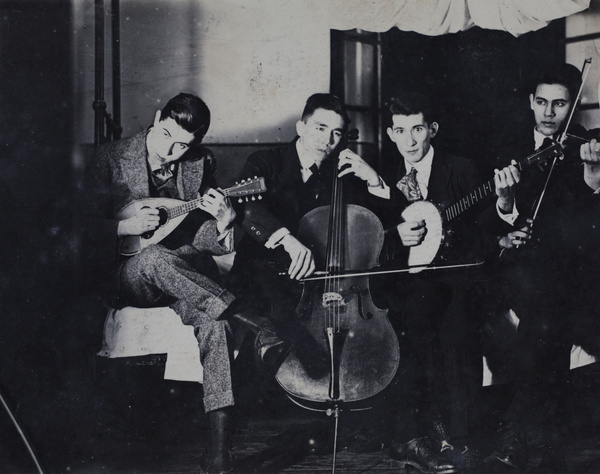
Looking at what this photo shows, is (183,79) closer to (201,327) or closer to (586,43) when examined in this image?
(201,327)

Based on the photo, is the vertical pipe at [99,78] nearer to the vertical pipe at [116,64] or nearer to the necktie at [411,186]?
the vertical pipe at [116,64]

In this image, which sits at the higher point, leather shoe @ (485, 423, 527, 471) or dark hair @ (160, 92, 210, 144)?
dark hair @ (160, 92, 210, 144)

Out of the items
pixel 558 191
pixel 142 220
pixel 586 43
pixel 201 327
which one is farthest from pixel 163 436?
pixel 586 43

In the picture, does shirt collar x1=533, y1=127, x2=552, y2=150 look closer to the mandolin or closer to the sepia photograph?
the sepia photograph

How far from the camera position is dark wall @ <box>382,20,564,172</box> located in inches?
122

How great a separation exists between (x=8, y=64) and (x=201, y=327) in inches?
55.1

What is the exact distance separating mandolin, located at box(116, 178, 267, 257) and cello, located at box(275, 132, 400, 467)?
42 centimetres

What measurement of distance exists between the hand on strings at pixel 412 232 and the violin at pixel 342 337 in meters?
0.17

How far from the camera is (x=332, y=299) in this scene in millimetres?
2789

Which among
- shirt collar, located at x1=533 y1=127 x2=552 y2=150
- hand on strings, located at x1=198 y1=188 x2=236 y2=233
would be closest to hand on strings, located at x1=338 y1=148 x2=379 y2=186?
hand on strings, located at x1=198 y1=188 x2=236 y2=233

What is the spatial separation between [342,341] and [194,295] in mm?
632

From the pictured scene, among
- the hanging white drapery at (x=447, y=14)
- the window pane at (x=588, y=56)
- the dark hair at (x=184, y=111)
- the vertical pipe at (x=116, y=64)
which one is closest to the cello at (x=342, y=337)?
the dark hair at (x=184, y=111)

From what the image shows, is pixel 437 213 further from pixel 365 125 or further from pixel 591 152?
pixel 591 152

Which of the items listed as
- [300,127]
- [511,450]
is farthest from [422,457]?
[300,127]
